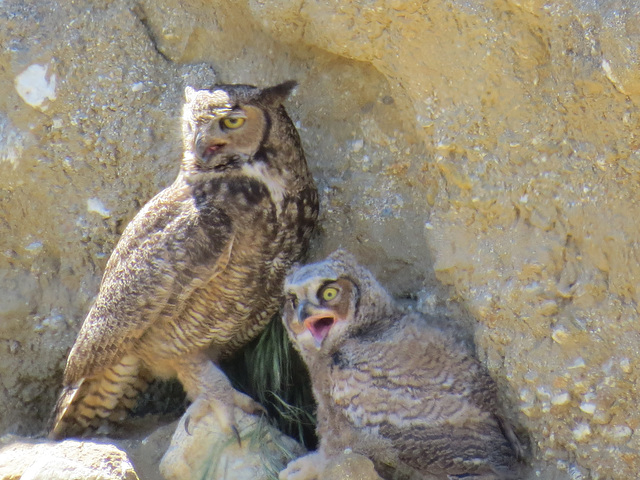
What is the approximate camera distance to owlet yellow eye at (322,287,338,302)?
2.69 metres

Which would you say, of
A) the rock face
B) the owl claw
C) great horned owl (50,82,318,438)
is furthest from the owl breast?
the owl claw

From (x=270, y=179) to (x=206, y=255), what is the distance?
36 centimetres

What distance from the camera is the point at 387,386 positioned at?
2512 millimetres

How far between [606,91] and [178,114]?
175cm

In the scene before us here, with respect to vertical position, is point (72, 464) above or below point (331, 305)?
below

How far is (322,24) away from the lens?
289 centimetres

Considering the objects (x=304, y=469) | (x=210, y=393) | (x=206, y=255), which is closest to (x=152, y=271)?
(x=206, y=255)

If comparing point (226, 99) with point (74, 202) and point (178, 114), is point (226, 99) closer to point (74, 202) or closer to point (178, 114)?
point (178, 114)

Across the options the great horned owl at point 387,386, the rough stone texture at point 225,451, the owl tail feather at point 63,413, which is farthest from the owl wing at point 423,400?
the owl tail feather at point 63,413

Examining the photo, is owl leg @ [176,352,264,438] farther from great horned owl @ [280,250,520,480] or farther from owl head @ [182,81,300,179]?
owl head @ [182,81,300,179]

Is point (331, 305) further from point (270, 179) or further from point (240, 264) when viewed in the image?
point (270, 179)

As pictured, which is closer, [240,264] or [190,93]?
[240,264]

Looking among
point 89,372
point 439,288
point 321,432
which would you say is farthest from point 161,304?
point 439,288

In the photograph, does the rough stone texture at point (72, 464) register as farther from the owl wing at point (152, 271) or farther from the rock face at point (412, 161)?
the rock face at point (412, 161)
